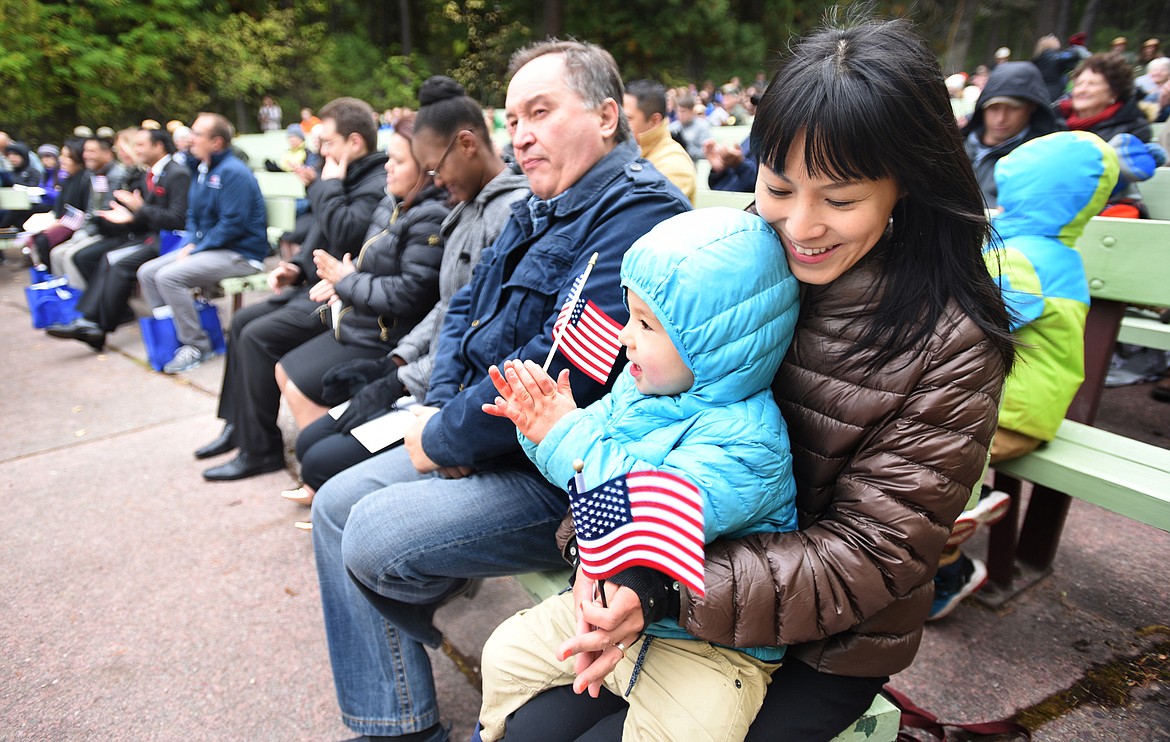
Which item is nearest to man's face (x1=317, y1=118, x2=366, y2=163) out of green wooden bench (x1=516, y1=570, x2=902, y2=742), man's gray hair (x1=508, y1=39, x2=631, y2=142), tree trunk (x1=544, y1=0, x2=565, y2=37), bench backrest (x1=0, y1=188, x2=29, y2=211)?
man's gray hair (x1=508, y1=39, x2=631, y2=142)

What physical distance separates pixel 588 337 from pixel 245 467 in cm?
292

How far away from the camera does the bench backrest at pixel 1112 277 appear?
8.48 feet

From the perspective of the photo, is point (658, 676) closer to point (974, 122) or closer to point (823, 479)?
point (823, 479)

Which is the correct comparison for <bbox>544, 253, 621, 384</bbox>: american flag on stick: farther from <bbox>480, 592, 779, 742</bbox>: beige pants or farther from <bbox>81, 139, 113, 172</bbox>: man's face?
<bbox>81, 139, 113, 172</bbox>: man's face

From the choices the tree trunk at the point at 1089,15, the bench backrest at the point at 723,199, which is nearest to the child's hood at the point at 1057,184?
the bench backrest at the point at 723,199

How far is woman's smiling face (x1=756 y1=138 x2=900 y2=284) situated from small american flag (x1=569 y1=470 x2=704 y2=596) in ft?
1.74

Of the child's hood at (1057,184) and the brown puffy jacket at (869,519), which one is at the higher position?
the child's hood at (1057,184)

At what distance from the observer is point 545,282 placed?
81.4 inches

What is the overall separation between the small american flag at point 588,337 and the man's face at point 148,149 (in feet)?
22.4

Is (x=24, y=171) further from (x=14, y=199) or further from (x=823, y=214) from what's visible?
(x=823, y=214)

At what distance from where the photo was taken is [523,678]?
1.61 meters

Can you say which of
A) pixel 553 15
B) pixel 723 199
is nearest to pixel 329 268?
pixel 723 199

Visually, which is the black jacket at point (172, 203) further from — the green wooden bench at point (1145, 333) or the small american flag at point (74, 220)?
the green wooden bench at point (1145, 333)

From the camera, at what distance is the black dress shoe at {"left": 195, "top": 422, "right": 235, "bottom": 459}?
13.5 feet
